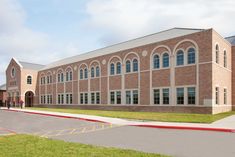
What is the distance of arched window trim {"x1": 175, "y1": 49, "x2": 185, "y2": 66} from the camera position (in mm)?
26078

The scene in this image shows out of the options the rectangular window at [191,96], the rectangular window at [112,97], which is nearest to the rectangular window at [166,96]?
the rectangular window at [191,96]

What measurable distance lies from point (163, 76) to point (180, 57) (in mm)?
2891

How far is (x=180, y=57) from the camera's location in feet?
86.5

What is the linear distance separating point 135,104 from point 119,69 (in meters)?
5.63

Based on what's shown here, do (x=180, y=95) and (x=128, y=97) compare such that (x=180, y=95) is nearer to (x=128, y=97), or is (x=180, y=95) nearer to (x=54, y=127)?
(x=128, y=97)

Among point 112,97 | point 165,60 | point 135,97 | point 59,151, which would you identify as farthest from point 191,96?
point 59,151

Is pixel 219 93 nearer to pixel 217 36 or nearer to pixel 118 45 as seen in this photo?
pixel 217 36

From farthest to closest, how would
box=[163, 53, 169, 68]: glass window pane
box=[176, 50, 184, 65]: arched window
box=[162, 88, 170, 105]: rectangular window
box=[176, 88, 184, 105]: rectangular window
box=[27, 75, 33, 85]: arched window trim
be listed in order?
box=[27, 75, 33, 85]: arched window trim, box=[163, 53, 169, 68]: glass window pane, box=[162, 88, 170, 105]: rectangular window, box=[176, 50, 184, 65]: arched window, box=[176, 88, 184, 105]: rectangular window

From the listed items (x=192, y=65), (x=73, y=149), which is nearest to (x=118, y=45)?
(x=192, y=65)

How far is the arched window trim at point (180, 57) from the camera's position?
2608 cm

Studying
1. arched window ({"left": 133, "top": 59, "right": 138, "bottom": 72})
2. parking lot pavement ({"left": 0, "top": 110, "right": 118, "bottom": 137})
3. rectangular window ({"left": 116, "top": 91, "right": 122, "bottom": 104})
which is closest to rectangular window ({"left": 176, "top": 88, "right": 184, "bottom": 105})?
arched window ({"left": 133, "top": 59, "right": 138, "bottom": 72})

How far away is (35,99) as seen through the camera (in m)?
52.7

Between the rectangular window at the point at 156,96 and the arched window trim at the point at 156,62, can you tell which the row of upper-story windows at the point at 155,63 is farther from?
the rectangular window at the point at 156,96

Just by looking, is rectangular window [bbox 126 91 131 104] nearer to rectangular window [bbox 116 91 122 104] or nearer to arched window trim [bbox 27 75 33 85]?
rectangular window [bbox 116 91 122 104]
